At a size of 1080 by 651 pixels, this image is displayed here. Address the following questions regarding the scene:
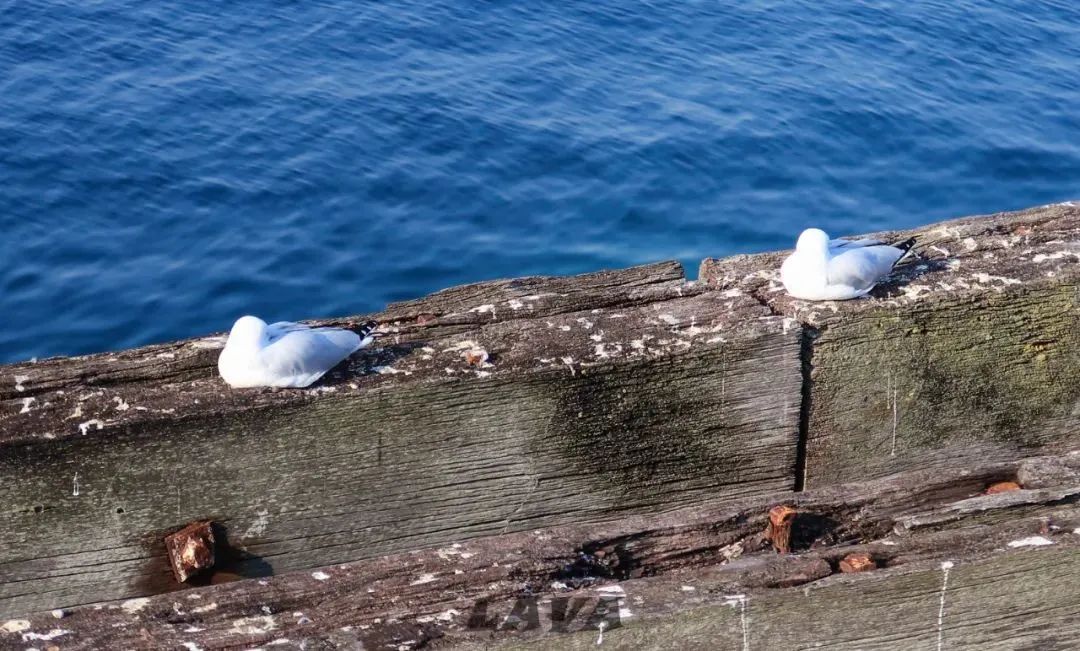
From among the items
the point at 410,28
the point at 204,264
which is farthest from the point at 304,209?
the point at 410,28

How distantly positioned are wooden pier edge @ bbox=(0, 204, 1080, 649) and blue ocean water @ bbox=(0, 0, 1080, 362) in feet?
18.6

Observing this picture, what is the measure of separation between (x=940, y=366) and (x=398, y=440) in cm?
107

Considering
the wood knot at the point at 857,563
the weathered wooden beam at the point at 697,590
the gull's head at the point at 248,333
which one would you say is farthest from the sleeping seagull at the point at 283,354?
the wood knot at the point at 857,563

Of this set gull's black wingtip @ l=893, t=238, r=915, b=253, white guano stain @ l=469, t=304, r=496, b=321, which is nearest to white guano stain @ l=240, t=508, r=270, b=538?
white guano stain @ l=469, t=304, r=496, b=321

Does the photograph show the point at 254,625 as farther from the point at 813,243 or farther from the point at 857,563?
the point at 813,243

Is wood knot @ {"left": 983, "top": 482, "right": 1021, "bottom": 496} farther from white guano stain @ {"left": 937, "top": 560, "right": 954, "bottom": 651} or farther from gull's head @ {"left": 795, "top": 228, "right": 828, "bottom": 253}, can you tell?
gull's head @ {"left": 795, "top": 228, "right": 828, "bottom": 253}

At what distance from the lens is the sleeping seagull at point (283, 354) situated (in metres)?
1.91

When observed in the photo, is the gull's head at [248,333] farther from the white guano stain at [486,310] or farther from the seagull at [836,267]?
the seagull at [836,267]

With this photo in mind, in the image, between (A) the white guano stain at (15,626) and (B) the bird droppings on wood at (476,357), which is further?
(B) the bird droppings on wood at (476,357)

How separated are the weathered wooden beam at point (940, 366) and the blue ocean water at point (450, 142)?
5817mm

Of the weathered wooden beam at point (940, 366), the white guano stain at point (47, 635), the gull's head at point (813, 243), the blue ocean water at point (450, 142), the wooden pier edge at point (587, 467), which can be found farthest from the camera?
the blue ocean water at point (450, 142)

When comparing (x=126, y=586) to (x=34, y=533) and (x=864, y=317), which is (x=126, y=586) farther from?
(x=864, y=317)

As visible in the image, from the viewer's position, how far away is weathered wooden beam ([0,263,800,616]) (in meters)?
1.78

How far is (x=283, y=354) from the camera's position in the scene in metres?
2.00
